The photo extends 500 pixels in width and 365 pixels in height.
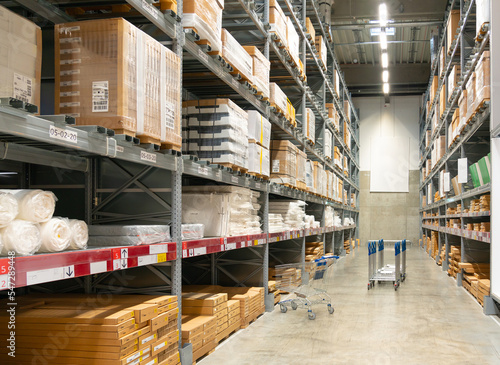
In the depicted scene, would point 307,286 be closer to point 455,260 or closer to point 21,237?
point 455,260

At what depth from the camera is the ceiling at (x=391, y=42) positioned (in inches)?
711

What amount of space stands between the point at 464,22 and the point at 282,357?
786cm

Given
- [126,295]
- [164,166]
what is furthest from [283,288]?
[164,166]

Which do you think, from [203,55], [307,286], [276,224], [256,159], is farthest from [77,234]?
[276,224]

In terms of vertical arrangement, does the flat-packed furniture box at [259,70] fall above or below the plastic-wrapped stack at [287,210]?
above

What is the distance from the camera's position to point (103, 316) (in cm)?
377

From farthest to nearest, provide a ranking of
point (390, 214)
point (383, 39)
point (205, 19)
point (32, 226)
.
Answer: point (390, 214), point (383, 39), point (205, 19), point (32, 226)

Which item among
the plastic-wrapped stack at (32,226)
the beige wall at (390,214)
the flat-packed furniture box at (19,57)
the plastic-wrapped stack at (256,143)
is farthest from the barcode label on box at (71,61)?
the beige wall at (390,214)

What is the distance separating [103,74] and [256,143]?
365 centimetres

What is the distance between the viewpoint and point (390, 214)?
1091 inches

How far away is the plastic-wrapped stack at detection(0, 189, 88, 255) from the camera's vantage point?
2727 mm

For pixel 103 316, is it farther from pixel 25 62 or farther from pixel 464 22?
pixel 464 22

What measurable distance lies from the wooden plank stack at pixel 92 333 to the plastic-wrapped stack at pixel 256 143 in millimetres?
3097

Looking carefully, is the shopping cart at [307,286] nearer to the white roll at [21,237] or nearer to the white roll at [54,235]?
the white roll at [54,235]
